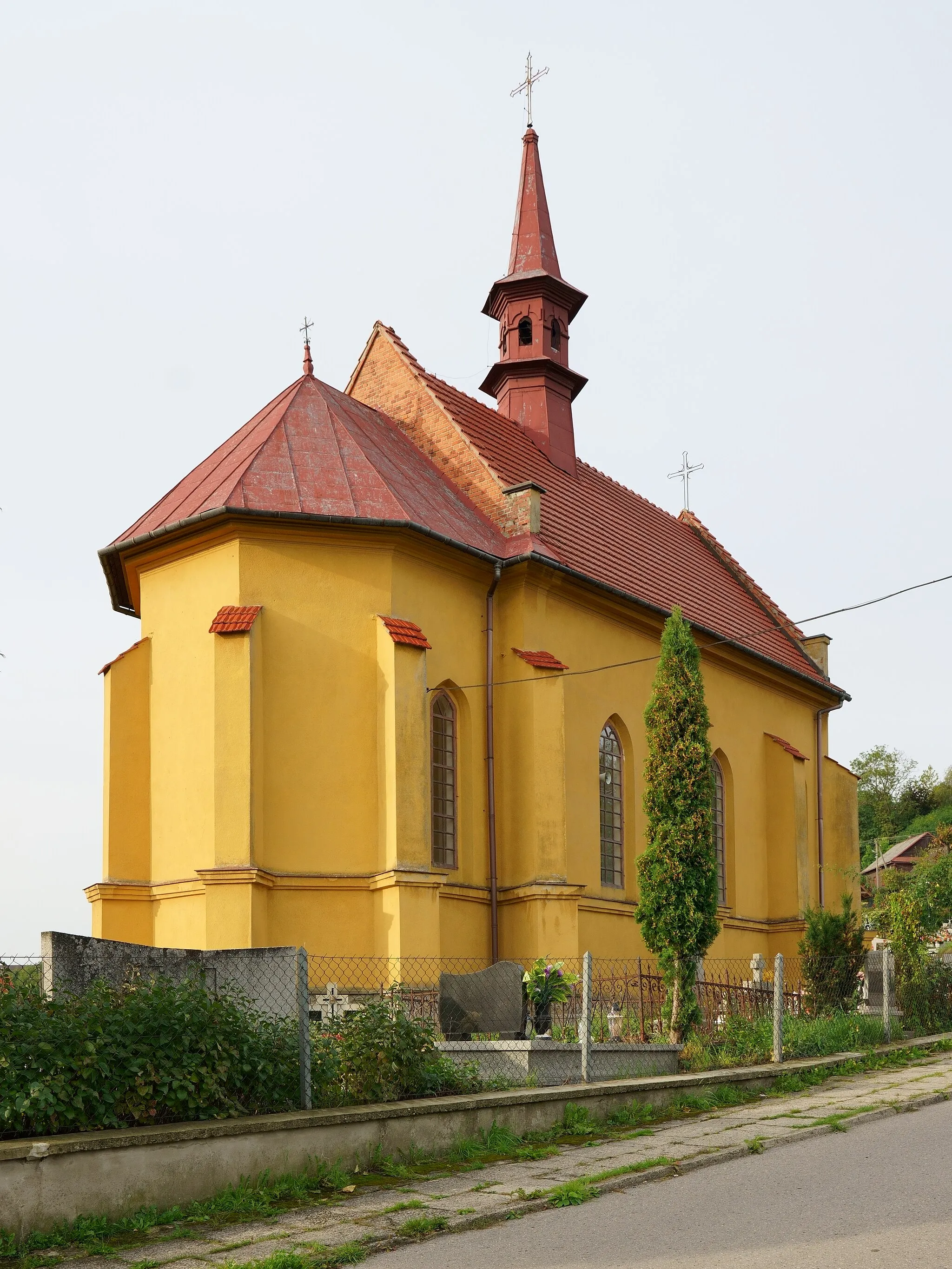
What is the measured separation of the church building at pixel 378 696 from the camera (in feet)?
58.1

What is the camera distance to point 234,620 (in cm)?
1783

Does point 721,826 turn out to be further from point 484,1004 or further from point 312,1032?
point 312,1032

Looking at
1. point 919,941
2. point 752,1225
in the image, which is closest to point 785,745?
point 919,941

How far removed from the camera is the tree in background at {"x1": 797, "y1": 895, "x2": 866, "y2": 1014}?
18812 mm

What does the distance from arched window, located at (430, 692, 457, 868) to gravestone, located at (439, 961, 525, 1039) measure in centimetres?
401

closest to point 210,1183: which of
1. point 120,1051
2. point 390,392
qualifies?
point 120,1051

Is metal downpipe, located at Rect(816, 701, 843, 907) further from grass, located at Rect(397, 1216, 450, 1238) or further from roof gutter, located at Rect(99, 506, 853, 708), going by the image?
grass, located at Rect(397, 1216, 450, 1238)

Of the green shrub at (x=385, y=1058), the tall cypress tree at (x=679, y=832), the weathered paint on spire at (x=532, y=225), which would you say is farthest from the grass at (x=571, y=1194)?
the weathered paint on spire at (x=532, y=225)

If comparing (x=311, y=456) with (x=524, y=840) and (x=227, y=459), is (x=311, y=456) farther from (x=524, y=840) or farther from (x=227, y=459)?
(x=524, y=840)

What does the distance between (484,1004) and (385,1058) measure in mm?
5011

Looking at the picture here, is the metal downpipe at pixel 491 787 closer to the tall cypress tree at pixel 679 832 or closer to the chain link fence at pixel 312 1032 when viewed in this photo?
the chain link fence at pixel 312 1032

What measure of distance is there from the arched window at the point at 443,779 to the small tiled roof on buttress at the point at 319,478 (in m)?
2.51

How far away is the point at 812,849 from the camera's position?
28.5 metres

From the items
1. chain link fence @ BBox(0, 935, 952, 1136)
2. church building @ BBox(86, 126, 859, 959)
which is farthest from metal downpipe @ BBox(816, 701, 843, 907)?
chain link fence @ BBox(0, 935, 952, 1136)
